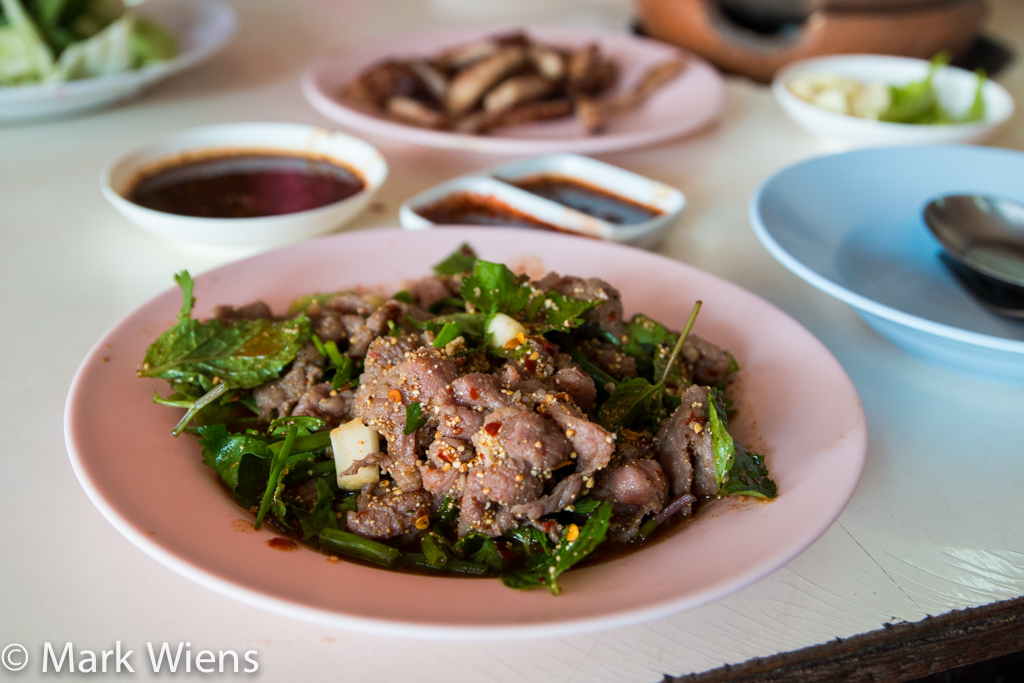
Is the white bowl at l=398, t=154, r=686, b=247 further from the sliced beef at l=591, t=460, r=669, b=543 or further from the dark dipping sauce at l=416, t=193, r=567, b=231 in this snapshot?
the sliced beef at l=591, t=460, r=669, b=543

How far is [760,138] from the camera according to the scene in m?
3.04

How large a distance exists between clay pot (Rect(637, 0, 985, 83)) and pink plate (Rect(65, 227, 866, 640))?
2.21 metres

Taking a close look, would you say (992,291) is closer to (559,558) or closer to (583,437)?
(583,437)

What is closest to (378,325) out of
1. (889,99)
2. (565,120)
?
(565,120)

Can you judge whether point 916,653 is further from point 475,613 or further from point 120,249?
point 120,249

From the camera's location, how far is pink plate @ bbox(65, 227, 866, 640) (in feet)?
3.25

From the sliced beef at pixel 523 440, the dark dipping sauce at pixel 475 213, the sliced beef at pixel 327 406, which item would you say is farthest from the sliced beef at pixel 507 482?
the dark dipping sauce at pixel 475 213

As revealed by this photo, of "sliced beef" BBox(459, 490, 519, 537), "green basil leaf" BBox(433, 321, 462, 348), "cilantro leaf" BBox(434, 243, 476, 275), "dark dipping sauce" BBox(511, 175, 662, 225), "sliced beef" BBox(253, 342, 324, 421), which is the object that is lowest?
"sliced beef" BBox(459, 490, 519, 537)

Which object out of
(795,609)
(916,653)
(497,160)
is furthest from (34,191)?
(916,653)

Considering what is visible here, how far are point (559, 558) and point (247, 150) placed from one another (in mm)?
1913

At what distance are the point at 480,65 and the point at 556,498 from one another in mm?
2272

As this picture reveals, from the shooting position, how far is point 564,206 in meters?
2.23

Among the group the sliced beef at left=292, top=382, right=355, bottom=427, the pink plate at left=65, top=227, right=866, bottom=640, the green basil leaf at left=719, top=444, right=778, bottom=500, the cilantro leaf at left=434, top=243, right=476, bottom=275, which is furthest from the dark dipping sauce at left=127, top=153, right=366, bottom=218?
the green basil leaf at left=719, top=444, right=778, bottom=500

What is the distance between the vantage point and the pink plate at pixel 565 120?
2600 mm
